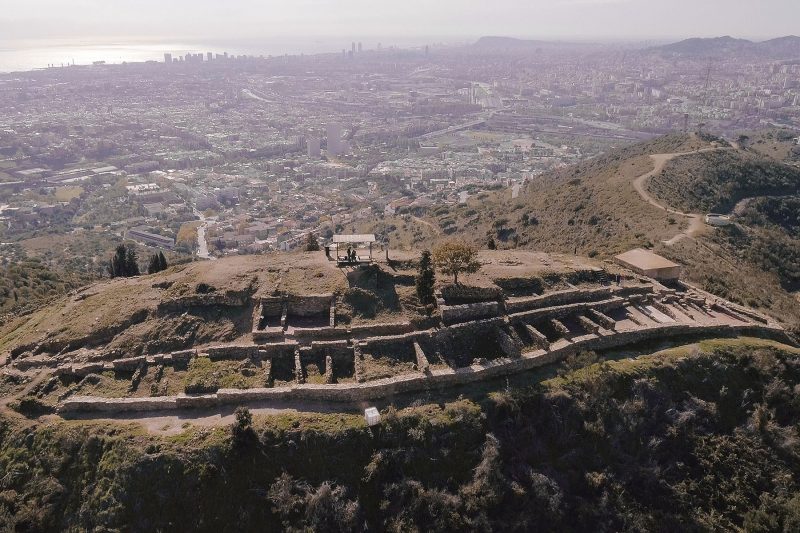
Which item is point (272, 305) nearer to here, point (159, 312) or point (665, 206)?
point (159, 312)

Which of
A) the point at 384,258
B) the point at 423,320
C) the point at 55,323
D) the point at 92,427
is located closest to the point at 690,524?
the point at 423,320

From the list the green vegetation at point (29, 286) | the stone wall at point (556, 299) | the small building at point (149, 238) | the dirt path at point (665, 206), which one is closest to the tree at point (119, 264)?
the green vegetation at point (29, 286)

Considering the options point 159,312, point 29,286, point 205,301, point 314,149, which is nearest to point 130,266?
point 29,286

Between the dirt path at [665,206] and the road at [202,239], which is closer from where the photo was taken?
the dirt path at [665,206]

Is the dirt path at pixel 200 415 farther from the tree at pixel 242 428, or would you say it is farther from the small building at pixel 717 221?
the small building at pixel 717 221

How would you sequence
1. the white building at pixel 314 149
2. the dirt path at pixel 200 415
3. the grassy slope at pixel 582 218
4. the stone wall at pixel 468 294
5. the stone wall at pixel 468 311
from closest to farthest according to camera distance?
the dirt path at pixel 200 415 < the stone wall at pixel 468 311 < the stone wall at pixel 468 294 < the grassy slope at pixel 582 218 < the white building at pixel 314 149

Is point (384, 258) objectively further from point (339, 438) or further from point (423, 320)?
point (339, 438)

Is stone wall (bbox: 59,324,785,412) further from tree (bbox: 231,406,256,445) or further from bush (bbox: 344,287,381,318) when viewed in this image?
bush (bbox: 344,287,381,318)

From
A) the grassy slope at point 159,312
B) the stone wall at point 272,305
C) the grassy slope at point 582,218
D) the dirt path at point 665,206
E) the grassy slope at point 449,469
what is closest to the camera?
the grassy slope at point 449,469

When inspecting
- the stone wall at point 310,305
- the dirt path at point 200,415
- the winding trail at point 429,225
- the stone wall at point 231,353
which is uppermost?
the stone wall at point 310,305
